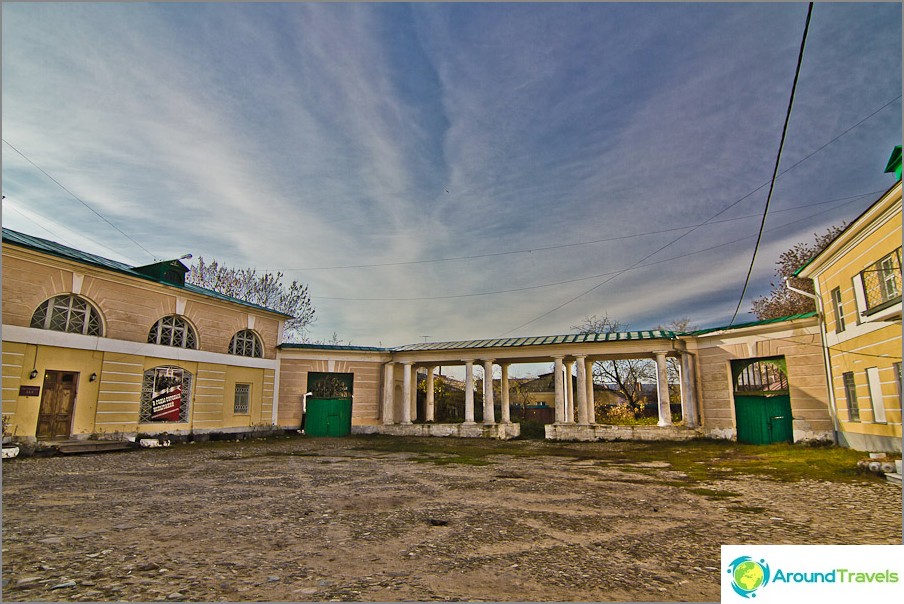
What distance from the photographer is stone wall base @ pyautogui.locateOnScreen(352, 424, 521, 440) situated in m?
21.8

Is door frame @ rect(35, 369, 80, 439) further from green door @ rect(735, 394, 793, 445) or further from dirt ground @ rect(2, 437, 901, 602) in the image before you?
green door @ rect(735, 394, 793, 445)

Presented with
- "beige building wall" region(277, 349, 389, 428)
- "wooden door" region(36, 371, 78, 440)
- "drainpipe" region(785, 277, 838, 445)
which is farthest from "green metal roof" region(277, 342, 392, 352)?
"drainpipe" region(785, 277, 838, 445)

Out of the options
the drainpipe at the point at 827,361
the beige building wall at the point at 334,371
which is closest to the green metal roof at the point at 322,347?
the beige building wall at the point at 334,371

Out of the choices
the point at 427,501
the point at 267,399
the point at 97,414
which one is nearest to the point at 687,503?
the point at 427,501

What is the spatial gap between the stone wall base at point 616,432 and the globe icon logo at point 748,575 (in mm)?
16982

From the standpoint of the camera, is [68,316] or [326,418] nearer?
[68,316]

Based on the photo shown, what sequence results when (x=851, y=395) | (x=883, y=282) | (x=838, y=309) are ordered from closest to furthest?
(x=883, y=282) → (x=851, y=395) → (x=838, y=309)

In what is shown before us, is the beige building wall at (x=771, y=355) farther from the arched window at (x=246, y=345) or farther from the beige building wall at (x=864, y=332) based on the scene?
the arched window at (x=246, y=345)

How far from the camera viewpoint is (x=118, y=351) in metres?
16.5

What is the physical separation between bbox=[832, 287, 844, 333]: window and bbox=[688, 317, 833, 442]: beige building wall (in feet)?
5.11

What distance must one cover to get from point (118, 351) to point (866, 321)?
76.0 feet

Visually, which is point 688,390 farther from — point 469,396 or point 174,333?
point 174,333

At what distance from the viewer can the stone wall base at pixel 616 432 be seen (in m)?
18.4

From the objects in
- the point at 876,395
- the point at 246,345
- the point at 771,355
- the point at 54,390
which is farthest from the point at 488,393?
the point at 54,390
